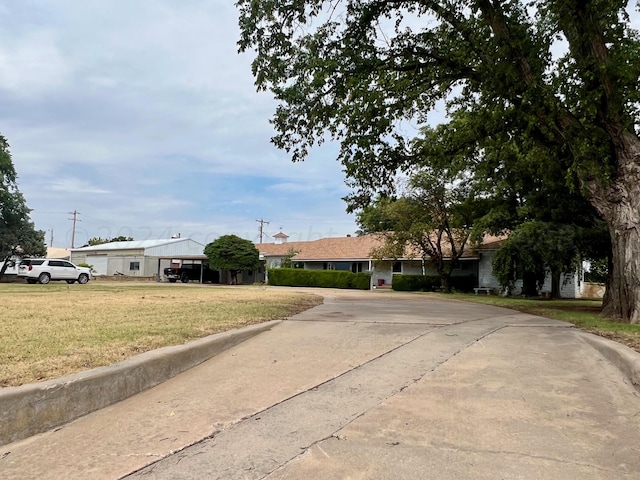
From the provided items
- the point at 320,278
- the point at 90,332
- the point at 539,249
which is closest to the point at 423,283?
the point at 320,278

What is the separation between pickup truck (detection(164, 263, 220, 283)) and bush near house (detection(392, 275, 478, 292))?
2009cm

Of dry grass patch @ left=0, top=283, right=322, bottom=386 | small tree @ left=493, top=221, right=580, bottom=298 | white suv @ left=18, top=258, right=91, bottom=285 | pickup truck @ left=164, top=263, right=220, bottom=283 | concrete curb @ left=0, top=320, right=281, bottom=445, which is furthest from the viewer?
pickup truck @ left=164, top=263, right=220, bottom=283

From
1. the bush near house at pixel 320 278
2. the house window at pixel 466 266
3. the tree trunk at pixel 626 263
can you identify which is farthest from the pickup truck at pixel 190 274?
the tree trunk at pixel 626 263

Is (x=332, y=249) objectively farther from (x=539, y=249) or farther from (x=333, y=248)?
(x=539, y=249)

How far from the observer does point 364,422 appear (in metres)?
4.34

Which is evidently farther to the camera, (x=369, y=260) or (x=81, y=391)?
(x=369, y=260)

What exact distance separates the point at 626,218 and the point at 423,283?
880 inches

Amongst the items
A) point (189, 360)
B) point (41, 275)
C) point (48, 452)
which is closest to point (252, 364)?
point (189, 360)

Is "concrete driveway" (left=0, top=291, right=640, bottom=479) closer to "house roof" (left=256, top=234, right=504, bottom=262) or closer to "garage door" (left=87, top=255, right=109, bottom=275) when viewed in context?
"house roof" (left=256, top=234, right=504, bottom=262)

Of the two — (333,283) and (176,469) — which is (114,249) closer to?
(333,283)

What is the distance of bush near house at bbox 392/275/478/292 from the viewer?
109 feet

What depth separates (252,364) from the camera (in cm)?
639

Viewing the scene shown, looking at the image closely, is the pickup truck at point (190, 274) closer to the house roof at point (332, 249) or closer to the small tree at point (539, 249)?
the house roof at point (332, 249)

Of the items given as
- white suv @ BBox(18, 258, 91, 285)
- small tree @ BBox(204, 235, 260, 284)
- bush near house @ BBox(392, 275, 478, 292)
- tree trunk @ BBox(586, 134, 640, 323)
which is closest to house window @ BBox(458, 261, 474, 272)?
bush near house @ BBox(392, 275, 478, 292)
